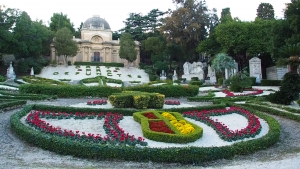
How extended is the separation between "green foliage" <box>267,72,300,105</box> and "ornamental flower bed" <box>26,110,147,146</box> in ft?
32.1

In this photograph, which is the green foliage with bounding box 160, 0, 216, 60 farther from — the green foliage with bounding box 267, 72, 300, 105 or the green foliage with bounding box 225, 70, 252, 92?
the green foliage with bounding box 267, 72, 300, 105

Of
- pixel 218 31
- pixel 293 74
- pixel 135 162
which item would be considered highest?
pixel 218 31

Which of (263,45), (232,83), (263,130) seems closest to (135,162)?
(263,130)

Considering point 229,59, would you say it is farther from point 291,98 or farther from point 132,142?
point 132,142

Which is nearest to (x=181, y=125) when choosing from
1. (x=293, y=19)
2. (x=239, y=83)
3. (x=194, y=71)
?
(x=239, y=83)

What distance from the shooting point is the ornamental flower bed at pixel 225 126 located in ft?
31.1

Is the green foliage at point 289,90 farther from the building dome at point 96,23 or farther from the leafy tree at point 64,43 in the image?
the building dome at point 96,23

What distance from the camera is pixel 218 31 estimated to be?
131 ft

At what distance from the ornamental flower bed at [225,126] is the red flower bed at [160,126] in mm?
1841

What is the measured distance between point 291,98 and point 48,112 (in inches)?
516

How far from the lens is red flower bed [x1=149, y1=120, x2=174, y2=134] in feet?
31.0

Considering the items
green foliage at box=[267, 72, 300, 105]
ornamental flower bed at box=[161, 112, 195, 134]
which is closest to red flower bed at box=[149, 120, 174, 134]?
ornamental flower bed at box=[161, 112, 195, 134]

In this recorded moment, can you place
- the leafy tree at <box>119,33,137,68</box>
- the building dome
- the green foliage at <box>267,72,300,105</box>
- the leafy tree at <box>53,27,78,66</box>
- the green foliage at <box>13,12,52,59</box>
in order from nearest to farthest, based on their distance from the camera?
the green foliage at <box>267,72,300,105</box> → the green foliage at <box>13,12,52,59</box> → the leafy tree at <box>53,27,78,66</box> → the leafy tree at <box>119,33,137,68</box> → the building dome

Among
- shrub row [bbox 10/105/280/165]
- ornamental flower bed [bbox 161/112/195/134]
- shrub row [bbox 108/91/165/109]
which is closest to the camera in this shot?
shrub row [bbox 10/105/280/165]
